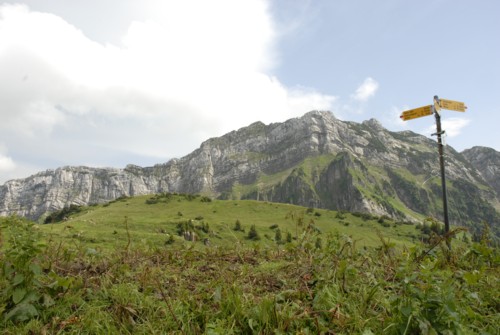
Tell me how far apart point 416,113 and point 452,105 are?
2.05 meters

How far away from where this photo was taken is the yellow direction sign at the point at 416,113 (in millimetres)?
15953

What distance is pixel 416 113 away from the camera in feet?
52.9

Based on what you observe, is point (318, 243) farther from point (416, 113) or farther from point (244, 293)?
point (416, 113)

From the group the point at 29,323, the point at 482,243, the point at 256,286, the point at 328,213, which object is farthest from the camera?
the point at 328,213

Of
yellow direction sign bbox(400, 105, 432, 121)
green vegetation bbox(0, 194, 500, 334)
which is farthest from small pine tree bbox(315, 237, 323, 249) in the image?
yellow direction sign bbox(400, 105, 432, 121)

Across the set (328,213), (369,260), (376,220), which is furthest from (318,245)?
(376,220)

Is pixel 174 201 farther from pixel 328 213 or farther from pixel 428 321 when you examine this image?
pixel 428 321

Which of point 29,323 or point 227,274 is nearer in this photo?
point 29,323

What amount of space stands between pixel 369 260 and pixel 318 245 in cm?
164

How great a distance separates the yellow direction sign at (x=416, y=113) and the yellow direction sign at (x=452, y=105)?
0.81 meters

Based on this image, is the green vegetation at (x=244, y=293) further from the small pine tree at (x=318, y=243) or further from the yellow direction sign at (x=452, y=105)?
the yellow direction sign at (x=452, y=105)

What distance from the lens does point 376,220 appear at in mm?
114188

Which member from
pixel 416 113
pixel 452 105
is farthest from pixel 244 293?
pixel 452 105

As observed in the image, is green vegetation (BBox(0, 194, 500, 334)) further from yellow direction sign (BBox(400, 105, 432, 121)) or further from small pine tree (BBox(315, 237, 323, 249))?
yellow direction sign (BBox(400, 105, 432, 121))
